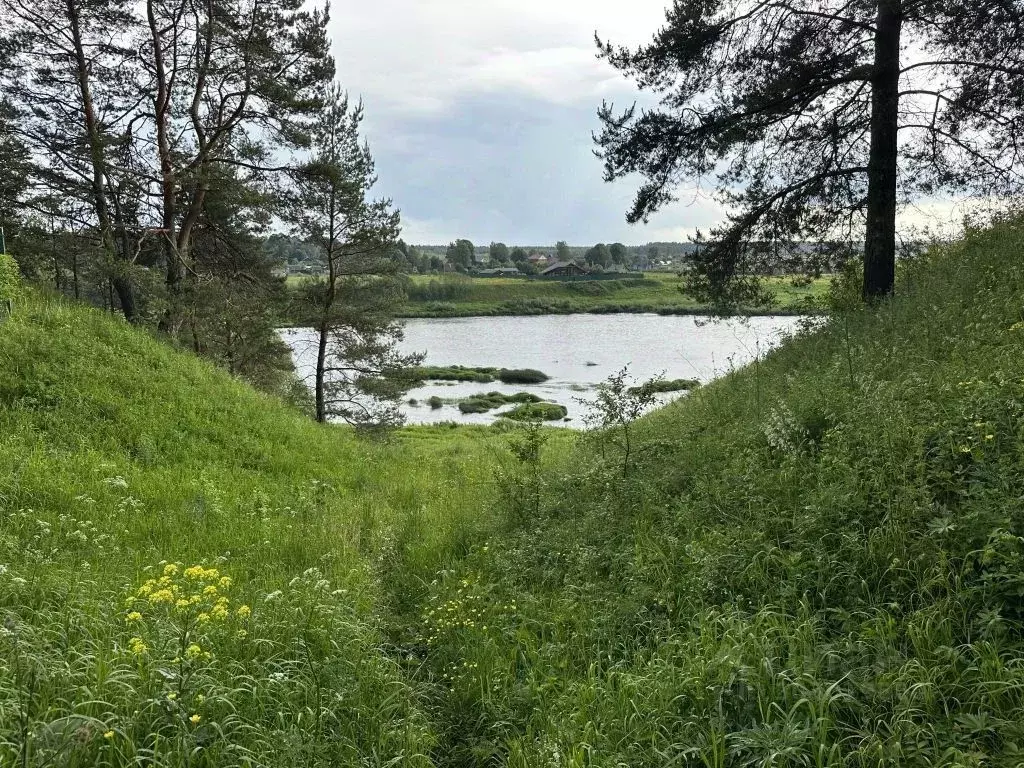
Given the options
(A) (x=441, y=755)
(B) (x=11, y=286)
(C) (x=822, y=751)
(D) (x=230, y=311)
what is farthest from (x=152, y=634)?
(D) (x=230, y=311)

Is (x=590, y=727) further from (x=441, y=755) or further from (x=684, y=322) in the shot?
(x=684, y=322)

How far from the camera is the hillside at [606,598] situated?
2.73 meters

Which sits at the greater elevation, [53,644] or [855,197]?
[855,197]

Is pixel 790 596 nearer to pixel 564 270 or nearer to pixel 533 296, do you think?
pixel 533 296

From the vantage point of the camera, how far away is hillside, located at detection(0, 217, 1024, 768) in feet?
8.95

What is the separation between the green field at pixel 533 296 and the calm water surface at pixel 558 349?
142 inches

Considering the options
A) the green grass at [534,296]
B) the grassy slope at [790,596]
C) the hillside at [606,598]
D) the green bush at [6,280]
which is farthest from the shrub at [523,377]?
the grassy slope at [790,596]

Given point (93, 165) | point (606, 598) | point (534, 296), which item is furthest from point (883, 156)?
point (534, 296)

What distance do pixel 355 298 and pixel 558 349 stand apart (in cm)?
3620

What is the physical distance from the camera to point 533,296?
9475cm

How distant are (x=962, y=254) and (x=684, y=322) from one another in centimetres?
5657

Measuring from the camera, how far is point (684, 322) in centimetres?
6406

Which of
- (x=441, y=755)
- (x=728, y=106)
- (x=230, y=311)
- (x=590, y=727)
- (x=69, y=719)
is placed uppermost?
(x=728, y=106)

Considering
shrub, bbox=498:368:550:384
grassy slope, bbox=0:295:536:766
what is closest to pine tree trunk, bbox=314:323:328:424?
grassy slope, bbox=0:295:536:766
